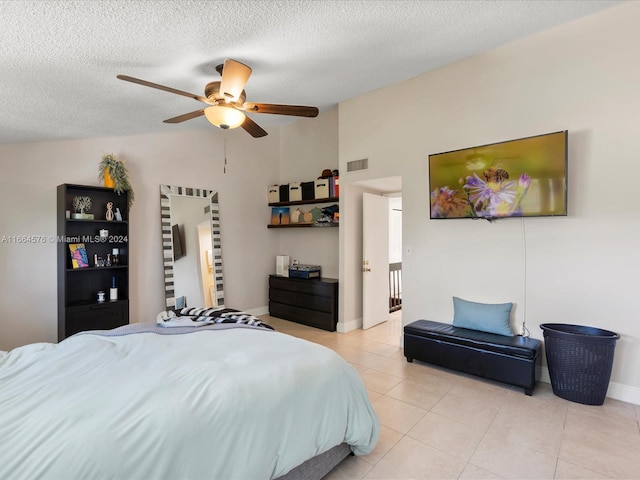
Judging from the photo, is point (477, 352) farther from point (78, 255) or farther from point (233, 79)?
point (78, 255)

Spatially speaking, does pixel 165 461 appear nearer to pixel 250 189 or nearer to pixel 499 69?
pixel 499 69

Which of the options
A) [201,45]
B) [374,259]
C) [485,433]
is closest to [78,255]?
[201,45]

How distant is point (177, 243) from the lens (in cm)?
474

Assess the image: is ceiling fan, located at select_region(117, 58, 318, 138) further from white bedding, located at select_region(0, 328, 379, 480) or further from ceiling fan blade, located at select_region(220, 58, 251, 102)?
white bedding, located at select_region(0, 328, 379, 480)

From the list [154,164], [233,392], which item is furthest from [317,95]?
[233,392]

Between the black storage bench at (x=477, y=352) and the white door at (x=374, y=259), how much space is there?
4.24 ft

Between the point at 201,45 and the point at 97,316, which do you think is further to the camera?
the point at 97,316

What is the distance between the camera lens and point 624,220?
2734 mm

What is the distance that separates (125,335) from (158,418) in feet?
4.51

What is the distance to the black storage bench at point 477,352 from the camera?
2.85 m

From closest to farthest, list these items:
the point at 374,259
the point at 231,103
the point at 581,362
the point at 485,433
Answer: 1. the point at 485,433
2. the point at 581,362
3. the point at 231,103
4. the point at 374,259

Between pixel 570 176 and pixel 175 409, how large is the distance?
136 inches

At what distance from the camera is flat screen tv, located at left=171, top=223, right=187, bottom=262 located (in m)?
4.72

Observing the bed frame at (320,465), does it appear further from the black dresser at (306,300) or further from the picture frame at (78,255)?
the picture frame at (78,255)
